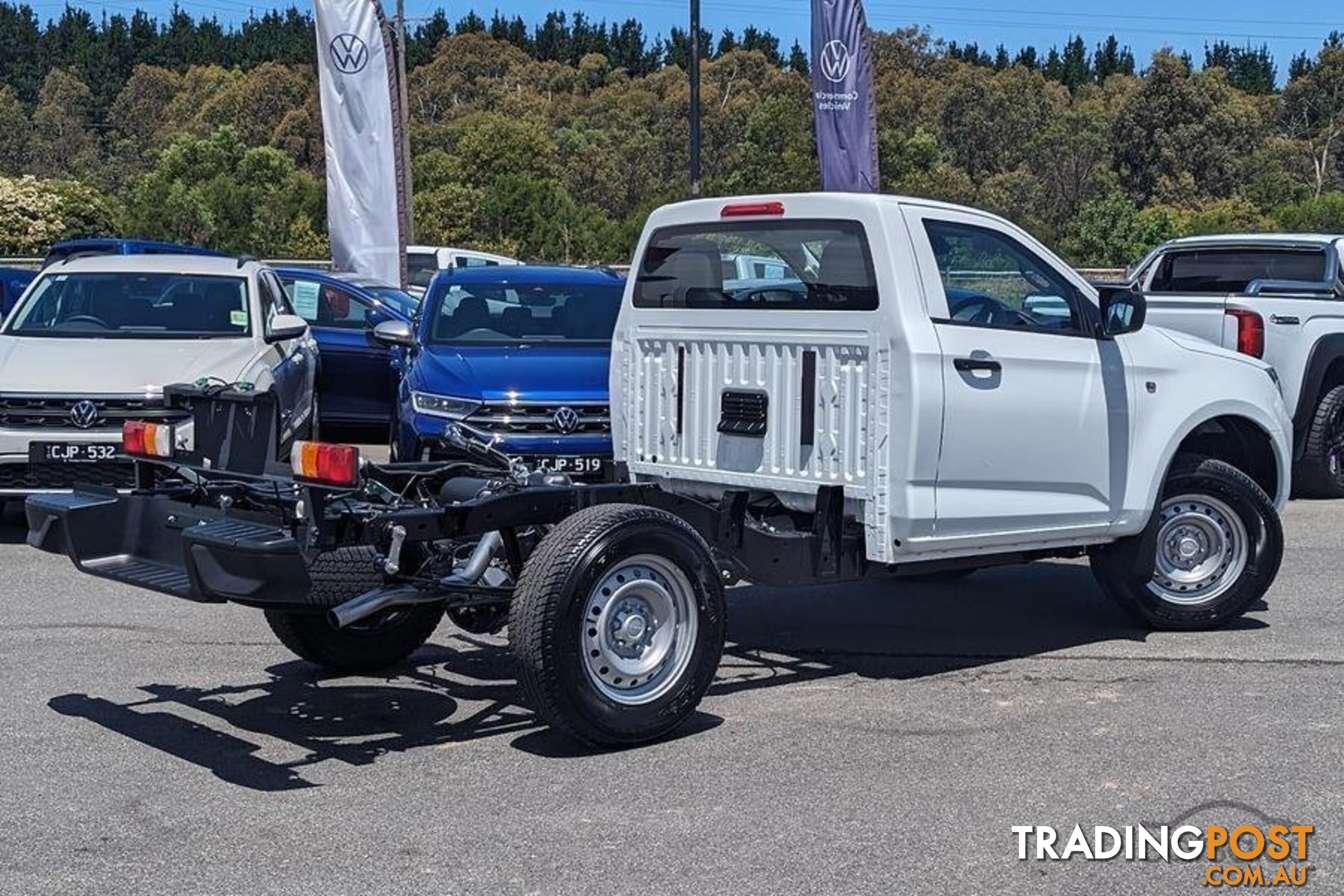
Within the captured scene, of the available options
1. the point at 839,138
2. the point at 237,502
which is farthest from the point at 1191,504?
the point at 839,138

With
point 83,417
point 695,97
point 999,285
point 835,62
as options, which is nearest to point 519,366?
point 83,417

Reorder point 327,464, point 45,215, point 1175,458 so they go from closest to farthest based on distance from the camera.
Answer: point 327,464 → point 1175,458 → point 45,215

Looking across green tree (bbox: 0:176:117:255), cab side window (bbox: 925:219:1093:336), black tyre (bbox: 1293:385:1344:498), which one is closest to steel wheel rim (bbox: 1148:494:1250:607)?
cab side window (bbox: 925:219:1093:336)

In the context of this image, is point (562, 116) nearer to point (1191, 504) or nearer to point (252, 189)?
point (252, 189)

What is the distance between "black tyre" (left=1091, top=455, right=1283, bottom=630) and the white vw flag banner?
1431 centimetres

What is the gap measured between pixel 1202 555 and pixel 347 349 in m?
9.37

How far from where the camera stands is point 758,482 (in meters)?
7.52

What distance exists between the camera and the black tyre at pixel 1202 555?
8461 millimetres

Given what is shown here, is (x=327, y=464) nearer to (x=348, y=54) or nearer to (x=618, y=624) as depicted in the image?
(x=618, y=624)

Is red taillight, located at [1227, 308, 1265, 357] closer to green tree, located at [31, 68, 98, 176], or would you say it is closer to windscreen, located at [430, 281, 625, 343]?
windscreen, located at [430, 281, 625, 343]

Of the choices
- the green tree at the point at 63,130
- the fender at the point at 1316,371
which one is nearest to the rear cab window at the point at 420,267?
the fender at the point at 1316,371

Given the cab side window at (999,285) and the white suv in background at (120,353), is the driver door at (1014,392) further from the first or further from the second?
the white suv in background at (120,353)

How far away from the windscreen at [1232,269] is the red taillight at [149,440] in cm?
Answer: 906

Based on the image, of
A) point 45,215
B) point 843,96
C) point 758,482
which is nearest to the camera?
point 758,482
